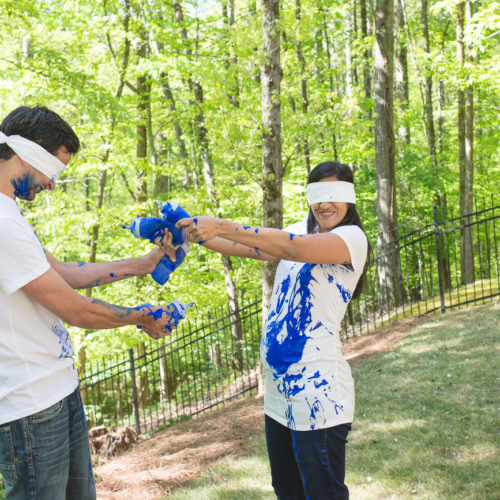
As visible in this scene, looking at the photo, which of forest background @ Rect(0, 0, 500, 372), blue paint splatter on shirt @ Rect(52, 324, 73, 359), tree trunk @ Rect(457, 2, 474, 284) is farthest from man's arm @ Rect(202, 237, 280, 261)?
tree trunk @ Rect(457, 2, 474, 284)

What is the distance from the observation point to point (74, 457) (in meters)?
2.03

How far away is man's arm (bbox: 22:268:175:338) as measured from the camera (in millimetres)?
1710

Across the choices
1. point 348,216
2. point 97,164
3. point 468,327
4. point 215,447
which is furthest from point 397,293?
point 348,216

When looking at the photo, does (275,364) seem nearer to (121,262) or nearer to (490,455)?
(121,262)

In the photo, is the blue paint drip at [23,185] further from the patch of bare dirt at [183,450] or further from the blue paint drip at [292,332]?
the patch of bare dirt at [183,450]

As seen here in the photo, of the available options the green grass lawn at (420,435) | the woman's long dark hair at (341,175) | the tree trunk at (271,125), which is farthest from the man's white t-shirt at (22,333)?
the tree trunk at (271,125)

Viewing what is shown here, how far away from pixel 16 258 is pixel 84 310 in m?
0.32

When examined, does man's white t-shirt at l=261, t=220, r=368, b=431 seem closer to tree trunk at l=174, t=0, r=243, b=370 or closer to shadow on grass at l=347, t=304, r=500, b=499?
shadow on grass at l=347, t=304, r=500, b=499

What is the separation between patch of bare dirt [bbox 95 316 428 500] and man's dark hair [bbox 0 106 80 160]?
3.67m

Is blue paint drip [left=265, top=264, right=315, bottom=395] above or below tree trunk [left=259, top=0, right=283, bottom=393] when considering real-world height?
below

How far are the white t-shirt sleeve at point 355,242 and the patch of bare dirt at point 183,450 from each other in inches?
131

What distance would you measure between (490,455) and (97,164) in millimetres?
8524

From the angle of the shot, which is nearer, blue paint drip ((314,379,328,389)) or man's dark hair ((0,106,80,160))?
man's dark hair ((0,106,80,160))

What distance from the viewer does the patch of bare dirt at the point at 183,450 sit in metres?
4.76
